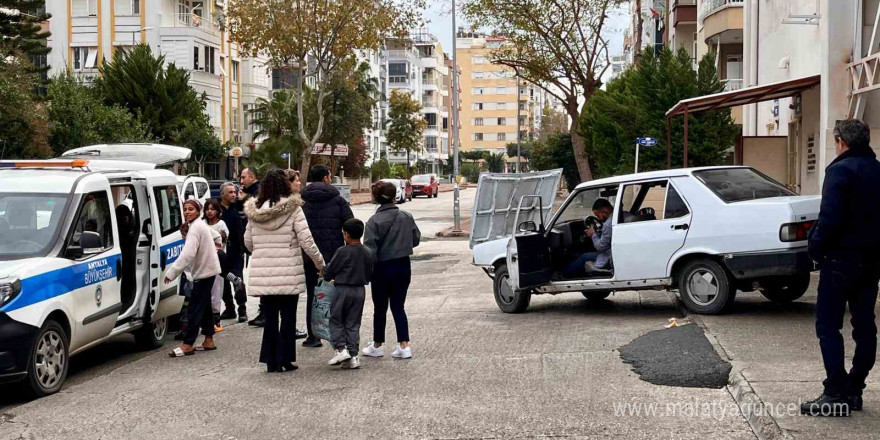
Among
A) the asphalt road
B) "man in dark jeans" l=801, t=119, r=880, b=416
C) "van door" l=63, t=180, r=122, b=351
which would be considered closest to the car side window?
the asphalt road

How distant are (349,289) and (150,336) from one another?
295cm

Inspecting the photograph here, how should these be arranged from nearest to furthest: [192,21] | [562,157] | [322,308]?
[322,308], [562,157], [192,21]

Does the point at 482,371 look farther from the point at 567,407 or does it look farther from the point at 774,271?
the point at 774,271

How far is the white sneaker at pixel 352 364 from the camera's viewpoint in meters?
9.34

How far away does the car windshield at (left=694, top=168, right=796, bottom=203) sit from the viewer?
38.3ft

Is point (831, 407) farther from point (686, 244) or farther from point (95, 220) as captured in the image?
point (95, 220)

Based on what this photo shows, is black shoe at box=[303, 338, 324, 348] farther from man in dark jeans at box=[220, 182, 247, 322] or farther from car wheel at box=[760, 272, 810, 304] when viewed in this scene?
car wheel at box=[760, 272, 810, 304]

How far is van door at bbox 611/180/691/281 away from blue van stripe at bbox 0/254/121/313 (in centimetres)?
556

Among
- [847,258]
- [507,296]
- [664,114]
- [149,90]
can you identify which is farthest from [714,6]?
[847,258]

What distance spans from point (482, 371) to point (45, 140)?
3624 centimetres

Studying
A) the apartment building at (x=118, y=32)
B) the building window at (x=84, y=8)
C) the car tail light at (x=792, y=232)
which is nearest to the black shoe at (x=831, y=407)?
the car tail light at (x=792, y=232)

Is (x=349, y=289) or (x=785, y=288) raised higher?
(x=349, y=289)

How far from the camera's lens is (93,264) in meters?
9.52

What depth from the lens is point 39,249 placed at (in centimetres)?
907
